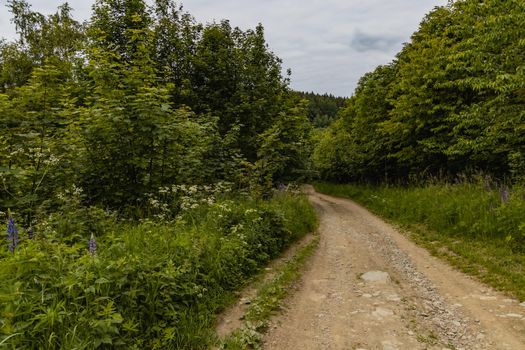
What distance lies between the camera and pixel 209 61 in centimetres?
1577

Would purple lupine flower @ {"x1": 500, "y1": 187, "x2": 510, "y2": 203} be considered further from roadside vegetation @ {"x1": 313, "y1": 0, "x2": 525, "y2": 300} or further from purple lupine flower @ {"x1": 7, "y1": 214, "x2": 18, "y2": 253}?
purple lupine flower @ {"x1": 7, "y1": 214, "x2": 18, "y2": 253}

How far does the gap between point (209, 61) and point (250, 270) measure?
38.7 ft

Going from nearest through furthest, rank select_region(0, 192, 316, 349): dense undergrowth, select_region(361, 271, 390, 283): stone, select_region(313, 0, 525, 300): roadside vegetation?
select_region(0, 192, 316, 349): dense undergrowth → select_region(361, 271, 390, 283): stone → select_region(313, 0, 525, 300): roadside vegetation

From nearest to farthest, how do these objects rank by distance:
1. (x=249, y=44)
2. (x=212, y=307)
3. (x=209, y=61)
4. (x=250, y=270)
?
(x=212, y=307), (x=250, y=270), (x=209, y=61), (x=249, y=44)

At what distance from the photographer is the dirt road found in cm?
434

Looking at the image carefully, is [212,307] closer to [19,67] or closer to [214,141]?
[214,141]

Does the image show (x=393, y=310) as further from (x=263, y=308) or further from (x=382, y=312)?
(x=263, y=308)

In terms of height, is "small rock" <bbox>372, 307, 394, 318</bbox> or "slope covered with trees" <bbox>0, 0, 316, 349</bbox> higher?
"slope covered with trees" <bbox>0, 0, 316, 349</bbox>

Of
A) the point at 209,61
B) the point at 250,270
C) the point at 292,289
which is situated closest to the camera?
the point at 292,289

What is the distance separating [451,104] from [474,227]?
27.3 ft

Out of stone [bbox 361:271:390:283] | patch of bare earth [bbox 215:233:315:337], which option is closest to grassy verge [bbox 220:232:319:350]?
patch of bare earth [bbox 215:233:315:337]

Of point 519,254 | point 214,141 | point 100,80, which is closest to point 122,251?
point 100,80

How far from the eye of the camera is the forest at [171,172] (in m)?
3.82

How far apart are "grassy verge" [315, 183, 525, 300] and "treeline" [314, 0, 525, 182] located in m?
1.64
